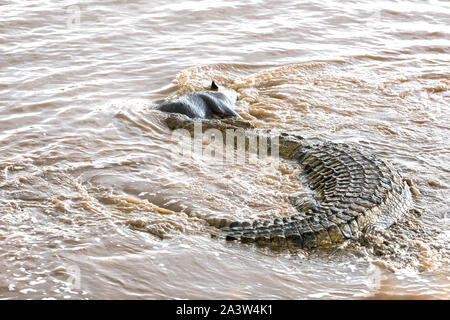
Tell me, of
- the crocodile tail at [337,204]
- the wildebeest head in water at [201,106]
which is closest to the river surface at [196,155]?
the crocodile tail at [337,204]

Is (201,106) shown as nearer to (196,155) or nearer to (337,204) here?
(196,155)

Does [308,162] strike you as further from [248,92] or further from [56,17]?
[56,17]

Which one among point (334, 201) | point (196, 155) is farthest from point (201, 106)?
point (334, 201)

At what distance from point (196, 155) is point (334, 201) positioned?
175 centimetres

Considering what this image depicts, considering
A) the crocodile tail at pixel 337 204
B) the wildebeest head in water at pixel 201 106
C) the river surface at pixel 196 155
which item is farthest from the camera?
the wildebeest head in water at pixel 201 106

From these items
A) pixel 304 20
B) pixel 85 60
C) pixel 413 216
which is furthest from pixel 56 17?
pixel 413 216

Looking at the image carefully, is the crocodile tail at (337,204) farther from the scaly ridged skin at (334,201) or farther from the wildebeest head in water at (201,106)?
the wildebeest head in water at (201,106)

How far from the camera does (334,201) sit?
484cm

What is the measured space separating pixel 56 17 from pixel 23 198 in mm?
5326

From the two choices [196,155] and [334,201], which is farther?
[196,155]

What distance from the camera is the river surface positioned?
13.7 ft

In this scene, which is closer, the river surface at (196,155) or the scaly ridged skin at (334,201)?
the river surface at (196,155)

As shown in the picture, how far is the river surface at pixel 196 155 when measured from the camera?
4.17 m

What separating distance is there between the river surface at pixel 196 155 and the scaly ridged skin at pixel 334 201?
0.36 ft
